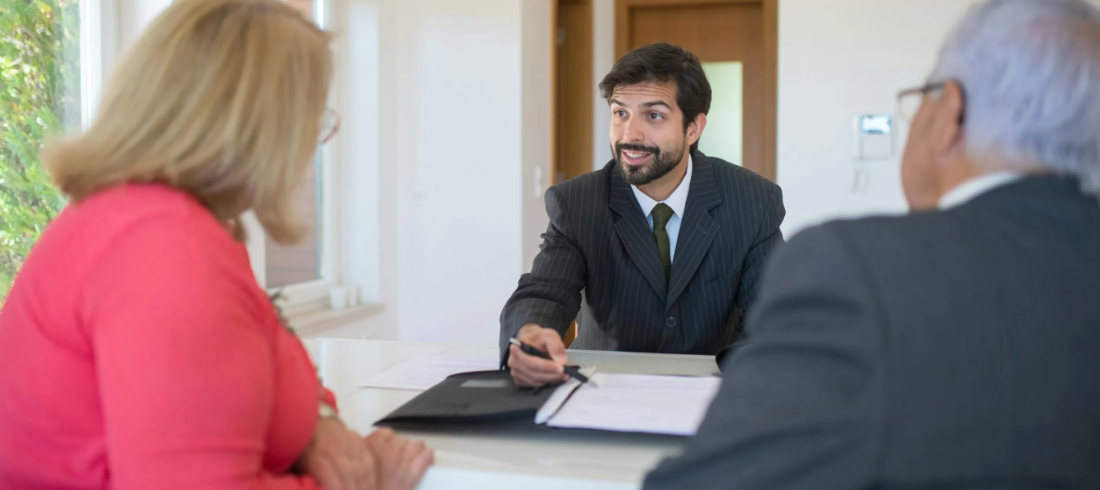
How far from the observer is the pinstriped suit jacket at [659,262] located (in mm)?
2125

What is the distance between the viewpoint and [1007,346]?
697mm

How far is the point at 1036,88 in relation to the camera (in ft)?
2.58

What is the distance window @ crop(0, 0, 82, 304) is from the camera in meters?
2.15

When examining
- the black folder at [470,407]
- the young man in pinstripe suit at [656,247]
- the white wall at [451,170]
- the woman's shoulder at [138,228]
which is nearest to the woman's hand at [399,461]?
the black folder at [470,407]

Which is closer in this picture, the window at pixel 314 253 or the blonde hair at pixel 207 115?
the blonde hair at pixel 207 115

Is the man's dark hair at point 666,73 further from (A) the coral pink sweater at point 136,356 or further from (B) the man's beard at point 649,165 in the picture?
(A) the coral pink sweater at point 136,356

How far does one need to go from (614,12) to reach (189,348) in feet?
16.0

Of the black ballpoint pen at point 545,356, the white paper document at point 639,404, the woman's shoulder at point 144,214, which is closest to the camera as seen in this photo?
the woman's shoulder at point 144,214

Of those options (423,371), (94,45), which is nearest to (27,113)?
(94,45)

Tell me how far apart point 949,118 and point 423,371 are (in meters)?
1.10

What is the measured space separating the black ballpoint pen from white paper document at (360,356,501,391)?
6.5 inches

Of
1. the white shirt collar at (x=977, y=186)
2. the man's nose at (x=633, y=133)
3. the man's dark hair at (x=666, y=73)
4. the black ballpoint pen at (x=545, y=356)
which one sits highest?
the man's dark hair at (x=666, y=73)

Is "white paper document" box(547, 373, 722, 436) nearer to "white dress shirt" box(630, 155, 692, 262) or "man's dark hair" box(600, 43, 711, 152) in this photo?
"white dress shirt" box(630, 155, 692, 262)

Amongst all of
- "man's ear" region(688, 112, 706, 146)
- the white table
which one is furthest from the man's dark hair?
the white table
